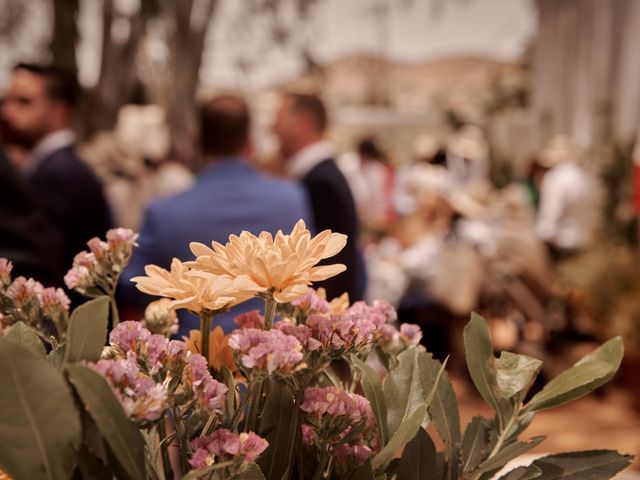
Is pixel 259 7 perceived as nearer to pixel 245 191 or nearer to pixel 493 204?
pixel 493 204

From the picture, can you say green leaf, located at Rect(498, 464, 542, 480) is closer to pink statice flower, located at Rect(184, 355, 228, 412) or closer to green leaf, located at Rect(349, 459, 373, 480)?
green leaf, located at Rect(349, 459, 373, 480)

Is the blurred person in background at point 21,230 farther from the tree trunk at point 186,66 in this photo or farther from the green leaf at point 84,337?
the tree trunk at point 186,66

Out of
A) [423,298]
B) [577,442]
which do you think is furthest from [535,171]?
[577,442]

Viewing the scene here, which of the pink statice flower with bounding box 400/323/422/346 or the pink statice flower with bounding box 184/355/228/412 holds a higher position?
the pink statice flower with bounding box 184/355/228/412

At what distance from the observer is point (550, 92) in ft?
35.2

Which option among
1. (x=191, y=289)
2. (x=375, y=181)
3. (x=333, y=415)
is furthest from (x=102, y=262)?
(x=375, y=181)

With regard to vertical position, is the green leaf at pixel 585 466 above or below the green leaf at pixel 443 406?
below

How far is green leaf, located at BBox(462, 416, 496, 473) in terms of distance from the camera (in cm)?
59

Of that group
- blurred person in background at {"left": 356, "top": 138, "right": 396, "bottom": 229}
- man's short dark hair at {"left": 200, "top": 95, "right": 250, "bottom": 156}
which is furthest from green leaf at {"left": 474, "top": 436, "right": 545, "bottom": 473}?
blurred person in background at {"left": 356, "top": 138, "right": 396, "bottom": 229}

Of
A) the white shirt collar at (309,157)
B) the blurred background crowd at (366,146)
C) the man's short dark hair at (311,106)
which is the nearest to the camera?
the blurred background crowd at (366,146)

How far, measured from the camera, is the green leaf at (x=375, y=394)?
1.77 ft

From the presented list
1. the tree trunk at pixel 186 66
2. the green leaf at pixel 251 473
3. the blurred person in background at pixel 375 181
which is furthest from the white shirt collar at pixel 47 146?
the tree trunk at pixel 186 66

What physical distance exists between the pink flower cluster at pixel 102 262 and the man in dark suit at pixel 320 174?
1.73 m

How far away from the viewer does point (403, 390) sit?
1.94ft
